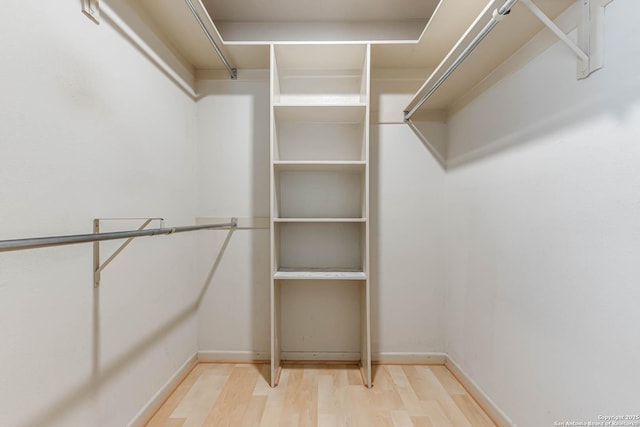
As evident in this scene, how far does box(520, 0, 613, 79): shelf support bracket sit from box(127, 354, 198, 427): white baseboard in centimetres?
242

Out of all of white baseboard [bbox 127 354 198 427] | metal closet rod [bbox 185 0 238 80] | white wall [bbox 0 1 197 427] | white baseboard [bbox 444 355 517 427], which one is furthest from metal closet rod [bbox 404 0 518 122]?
white baseboard [bbox 127 354 198 427]

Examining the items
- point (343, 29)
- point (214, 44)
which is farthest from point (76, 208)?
point (343, 29)

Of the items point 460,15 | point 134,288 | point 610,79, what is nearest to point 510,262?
point 610,79

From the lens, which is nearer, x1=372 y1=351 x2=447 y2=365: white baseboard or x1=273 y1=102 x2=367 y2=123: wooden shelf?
x1=273 y1=102 x2=367 y2=123: wooden shelf

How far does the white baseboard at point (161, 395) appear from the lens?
4.92 feet

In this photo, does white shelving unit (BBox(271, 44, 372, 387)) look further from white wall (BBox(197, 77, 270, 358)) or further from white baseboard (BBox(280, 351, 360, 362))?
white wall (BBox(197, 77, 270, 358))

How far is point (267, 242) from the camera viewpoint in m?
2.24

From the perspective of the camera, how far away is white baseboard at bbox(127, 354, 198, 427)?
1500mm

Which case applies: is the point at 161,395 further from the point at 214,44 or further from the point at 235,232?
the point at 214,44

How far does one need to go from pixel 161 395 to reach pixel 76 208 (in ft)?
3.95

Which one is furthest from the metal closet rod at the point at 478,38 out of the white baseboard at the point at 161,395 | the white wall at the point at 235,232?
the white baseboard at the point at 161,395

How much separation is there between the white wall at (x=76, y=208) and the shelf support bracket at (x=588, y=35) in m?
1.65

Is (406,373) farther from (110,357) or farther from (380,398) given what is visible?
(110,357)

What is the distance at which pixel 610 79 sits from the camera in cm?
96
